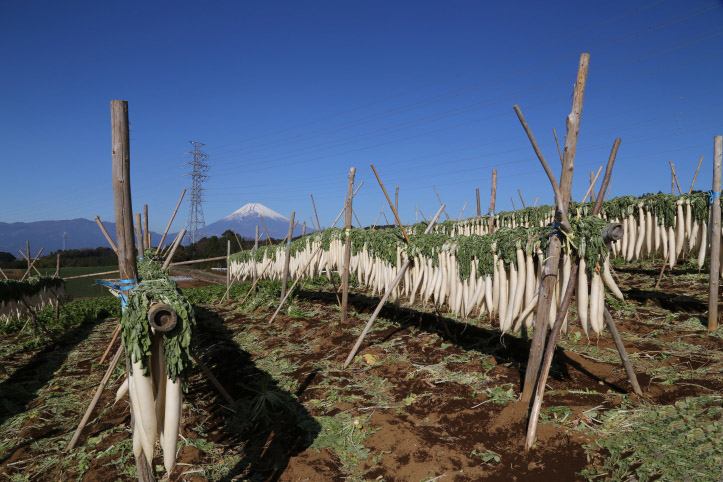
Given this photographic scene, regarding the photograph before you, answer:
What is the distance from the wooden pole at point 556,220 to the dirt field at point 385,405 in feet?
1.62

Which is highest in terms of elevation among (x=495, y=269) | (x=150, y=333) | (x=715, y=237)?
(x=715, y=237)

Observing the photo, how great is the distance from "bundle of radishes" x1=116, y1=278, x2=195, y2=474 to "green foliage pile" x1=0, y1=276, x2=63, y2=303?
834cm

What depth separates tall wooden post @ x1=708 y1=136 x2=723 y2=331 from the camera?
5.64 metres

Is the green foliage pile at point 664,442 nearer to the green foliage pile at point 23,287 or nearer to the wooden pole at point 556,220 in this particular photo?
the wooden pole at point 556,220

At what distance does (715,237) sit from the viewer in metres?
5.73

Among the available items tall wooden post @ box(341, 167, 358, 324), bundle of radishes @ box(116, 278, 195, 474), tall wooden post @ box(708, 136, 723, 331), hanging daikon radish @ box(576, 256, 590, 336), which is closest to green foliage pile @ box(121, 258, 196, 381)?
bundle of radishes @ box(116, 278, 195, 474)

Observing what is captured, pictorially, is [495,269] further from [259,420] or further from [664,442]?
[259,420]

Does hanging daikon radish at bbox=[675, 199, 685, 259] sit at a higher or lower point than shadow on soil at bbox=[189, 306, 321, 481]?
higher

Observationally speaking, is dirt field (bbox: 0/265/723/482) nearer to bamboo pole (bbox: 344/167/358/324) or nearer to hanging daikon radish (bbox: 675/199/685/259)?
bamboo pole (bbox: 344/167/358/324)

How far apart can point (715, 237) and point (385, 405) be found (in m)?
5.72

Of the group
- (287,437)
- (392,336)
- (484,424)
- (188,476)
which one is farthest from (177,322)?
(392,336)

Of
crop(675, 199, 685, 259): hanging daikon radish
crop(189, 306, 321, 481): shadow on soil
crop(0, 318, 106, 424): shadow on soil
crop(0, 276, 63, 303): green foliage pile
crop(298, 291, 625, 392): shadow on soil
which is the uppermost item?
crop(675, 199, 685, 259): hanging daikon radish

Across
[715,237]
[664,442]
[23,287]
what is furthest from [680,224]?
[23,287]

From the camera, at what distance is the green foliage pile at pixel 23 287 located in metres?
8.22
